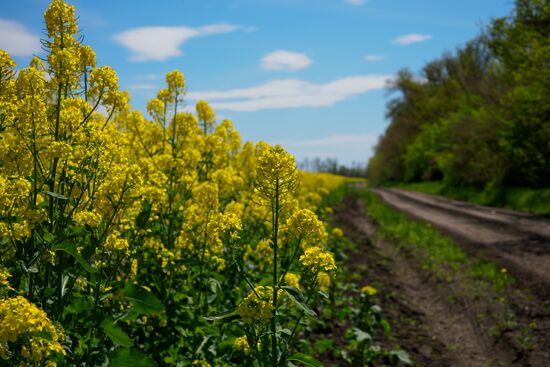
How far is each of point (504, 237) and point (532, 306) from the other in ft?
20.6

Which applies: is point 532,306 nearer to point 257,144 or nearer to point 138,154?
point 257,144

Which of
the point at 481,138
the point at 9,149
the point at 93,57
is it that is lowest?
the point at 9,149

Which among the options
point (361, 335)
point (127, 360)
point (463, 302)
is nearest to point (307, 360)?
point (127, 360)

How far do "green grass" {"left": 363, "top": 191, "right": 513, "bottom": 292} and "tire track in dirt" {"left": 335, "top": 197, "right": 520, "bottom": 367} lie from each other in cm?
44

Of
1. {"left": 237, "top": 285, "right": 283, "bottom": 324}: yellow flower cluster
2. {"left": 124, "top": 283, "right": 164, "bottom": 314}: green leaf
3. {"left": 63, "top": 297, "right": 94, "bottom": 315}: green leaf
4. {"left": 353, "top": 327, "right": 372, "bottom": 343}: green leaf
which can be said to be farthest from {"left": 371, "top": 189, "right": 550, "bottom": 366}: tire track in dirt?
{"left": 63, "top": 297, "right": 94, "bottom": 315}: green leaf

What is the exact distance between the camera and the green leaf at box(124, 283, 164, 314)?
319cm

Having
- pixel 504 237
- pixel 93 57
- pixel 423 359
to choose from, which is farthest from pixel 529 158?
pixel 93 57

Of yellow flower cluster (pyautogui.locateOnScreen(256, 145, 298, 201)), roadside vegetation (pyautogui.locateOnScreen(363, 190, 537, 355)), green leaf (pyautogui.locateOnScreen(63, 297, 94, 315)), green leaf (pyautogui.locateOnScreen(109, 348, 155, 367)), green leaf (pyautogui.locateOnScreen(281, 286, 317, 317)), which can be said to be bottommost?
roadside vegetation (pyautogui.locateOnScreen(363, 190, 537, 355))

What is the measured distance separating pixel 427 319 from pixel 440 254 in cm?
455

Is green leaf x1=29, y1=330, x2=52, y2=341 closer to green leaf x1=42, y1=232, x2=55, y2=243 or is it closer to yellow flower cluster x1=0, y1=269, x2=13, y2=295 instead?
yellow flower cluster x1=0, y1=269, x2=13, y2=295

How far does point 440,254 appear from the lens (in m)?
12.7

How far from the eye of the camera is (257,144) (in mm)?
6945

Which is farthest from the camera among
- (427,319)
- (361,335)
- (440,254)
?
(440,254)

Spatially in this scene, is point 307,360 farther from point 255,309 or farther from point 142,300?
point 142,300
